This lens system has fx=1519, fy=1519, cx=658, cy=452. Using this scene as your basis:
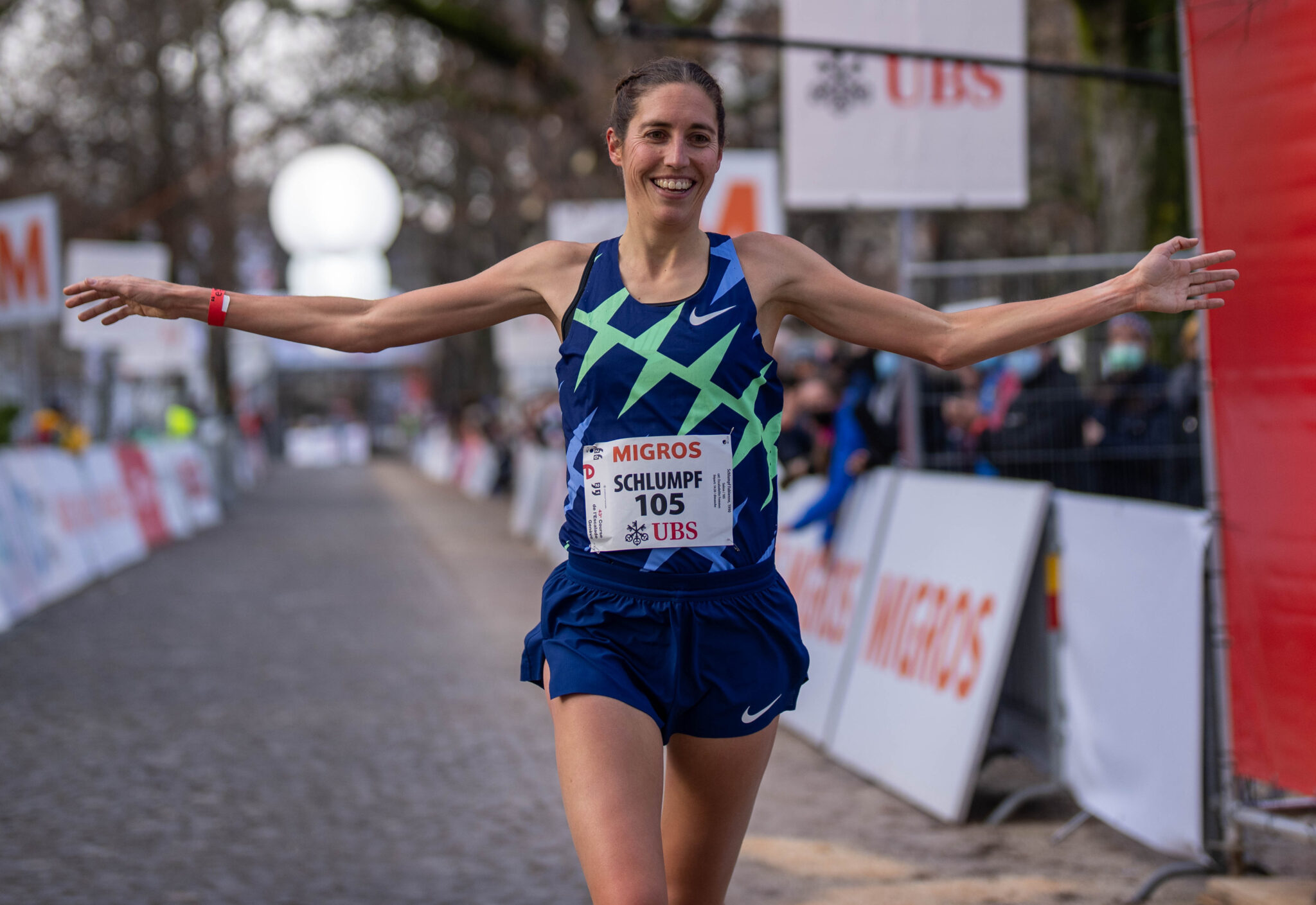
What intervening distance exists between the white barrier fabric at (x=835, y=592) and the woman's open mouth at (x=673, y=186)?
172 inches

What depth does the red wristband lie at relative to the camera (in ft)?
11.6

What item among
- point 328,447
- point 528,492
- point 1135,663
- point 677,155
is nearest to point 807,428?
point 1135,663

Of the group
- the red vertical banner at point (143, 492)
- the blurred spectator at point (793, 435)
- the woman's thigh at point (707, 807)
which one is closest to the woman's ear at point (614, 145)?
the woman's thigh at point (707, 807)

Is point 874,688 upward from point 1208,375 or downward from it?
downward

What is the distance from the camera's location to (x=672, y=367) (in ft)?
10.4

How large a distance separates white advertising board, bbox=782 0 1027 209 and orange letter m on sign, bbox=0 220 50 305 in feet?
33.3

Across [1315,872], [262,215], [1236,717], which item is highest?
[262,215]

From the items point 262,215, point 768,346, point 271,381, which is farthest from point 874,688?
point 271,381

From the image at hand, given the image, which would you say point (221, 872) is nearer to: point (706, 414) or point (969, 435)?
point (706, 414)

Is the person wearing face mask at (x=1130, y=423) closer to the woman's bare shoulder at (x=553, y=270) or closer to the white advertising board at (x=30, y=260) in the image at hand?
the woman's bare shoulder at (x=553, y=270)

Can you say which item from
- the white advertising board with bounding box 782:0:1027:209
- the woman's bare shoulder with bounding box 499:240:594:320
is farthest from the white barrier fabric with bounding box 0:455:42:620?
the woman's bare shoulder with bounding box 499:240:594:320

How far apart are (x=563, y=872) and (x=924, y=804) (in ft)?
5.55

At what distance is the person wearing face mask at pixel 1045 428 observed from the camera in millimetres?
7824

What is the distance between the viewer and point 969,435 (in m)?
8.24
